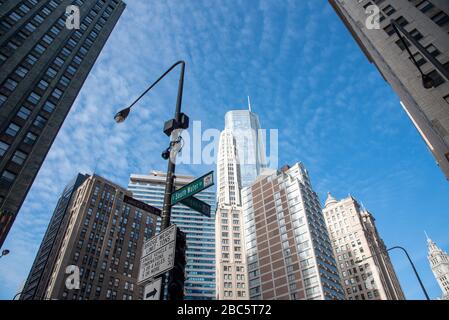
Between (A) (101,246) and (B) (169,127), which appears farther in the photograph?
(A) (101,246)

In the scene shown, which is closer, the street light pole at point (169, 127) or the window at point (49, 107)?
the street light pole at point (169, 127)

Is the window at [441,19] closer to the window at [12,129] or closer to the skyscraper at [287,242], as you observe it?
the window at [12,129]

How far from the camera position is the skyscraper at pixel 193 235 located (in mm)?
154500

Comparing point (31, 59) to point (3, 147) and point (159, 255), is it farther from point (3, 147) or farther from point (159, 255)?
point (159, 255)

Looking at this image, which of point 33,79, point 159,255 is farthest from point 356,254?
point 159,255

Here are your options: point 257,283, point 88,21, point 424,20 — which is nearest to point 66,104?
point 88,21

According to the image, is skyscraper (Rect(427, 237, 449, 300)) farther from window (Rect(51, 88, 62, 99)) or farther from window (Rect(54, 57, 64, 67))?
window (Rect(54, 57, 64, 67))

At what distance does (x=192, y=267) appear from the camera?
161 m

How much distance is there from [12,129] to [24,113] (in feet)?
13.2

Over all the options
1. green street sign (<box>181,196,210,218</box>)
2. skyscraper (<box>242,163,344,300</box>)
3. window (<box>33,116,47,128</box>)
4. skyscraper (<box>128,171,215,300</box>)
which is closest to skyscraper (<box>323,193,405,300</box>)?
skyscraper (<box>242,163,344,300</box>)

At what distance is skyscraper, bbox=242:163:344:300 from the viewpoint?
80.8m

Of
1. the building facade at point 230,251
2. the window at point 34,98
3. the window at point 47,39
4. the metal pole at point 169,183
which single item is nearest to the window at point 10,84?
the window at point 34,98

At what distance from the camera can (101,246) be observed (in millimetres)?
86938

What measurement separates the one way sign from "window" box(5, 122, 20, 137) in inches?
1898
